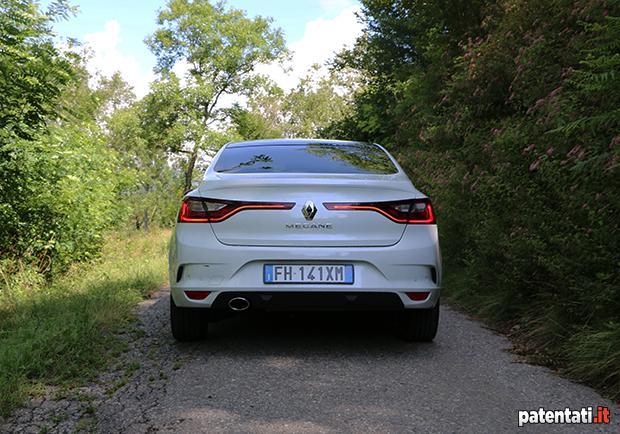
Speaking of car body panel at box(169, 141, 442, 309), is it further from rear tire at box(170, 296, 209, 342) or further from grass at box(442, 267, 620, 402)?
grass at box(442, 267, 620, 402)

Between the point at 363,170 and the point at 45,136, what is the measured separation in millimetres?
5702

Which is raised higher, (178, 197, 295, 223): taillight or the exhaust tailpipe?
(178, 197, 295, 223): taillight

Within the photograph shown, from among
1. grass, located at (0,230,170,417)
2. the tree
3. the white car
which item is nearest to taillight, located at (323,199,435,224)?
the white car

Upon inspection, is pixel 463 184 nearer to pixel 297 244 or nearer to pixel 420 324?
pixel 420 324

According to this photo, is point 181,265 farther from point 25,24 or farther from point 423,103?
point 423,103

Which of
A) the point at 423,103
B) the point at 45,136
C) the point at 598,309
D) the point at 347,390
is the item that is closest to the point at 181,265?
the point at 347,390

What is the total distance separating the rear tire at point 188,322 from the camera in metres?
4.33

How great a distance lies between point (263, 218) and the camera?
12.8 feet

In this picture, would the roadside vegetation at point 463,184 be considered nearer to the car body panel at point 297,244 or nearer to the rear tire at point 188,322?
the rear tire at point 188,322

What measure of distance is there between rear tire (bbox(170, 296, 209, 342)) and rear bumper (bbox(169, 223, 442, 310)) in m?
0.34

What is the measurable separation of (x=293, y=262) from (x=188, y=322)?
105cm

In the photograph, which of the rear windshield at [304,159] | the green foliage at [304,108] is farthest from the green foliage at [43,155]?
the green foliage at [304,108]

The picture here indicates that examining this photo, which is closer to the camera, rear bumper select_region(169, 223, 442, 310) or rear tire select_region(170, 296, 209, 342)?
rear bumper select_region(169, 223, 442, 310)

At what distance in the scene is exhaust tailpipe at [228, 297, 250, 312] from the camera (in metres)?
3.91
